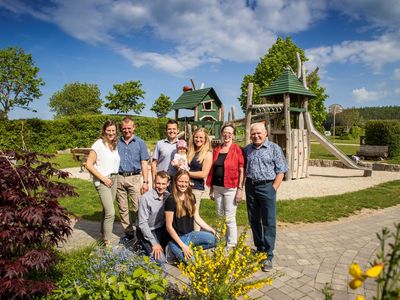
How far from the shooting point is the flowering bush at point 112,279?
101 inches

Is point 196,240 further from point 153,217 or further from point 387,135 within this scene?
point 387,135

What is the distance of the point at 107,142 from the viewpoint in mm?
4547

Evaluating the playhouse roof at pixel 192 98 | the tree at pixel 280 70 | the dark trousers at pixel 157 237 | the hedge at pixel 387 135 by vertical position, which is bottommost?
the dark trousers at pixel 157 237

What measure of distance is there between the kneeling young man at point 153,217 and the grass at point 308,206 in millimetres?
1874

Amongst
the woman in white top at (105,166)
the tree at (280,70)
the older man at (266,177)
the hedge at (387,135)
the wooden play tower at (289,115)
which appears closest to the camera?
the older man at (266,177)

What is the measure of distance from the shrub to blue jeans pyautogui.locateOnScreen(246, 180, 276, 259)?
254cm

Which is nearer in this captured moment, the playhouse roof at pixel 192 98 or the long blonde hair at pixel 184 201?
the long blonde hair at pixel 184 201

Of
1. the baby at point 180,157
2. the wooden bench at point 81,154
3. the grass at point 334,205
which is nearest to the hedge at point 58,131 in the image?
the wooden bench at point 81,154

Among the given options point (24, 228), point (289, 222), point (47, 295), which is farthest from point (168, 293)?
point (289, 222)

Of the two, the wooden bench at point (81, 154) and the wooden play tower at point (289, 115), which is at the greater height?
the wooden play tower at point (289, 115)

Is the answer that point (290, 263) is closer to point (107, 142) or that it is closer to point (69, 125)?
point (107, 142)

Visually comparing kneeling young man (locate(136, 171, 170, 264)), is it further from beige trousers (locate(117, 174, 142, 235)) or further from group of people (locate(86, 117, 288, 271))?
beige trousers (locate(117, 174, 142, 235))

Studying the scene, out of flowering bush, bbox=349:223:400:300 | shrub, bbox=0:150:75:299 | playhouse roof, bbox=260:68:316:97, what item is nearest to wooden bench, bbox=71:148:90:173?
playhouse roof, bbox=260:68:316:97

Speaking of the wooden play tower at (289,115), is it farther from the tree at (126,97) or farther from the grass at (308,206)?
the tree at (126,97)
